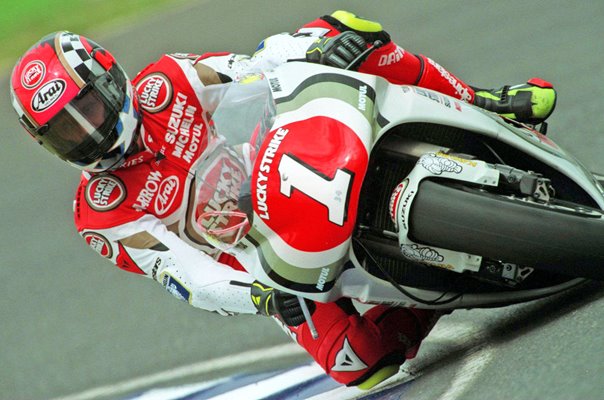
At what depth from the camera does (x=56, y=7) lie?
33.8 feet

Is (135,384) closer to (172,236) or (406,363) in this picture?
(172,236)

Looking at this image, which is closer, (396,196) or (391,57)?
(396,196)

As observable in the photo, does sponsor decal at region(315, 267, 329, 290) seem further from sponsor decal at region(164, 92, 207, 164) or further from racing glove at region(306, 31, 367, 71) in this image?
sponsor decal at region(164, 92, 207, 164)

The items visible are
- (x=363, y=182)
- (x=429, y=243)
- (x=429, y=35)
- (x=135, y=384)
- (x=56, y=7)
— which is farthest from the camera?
(x=56, y=7)

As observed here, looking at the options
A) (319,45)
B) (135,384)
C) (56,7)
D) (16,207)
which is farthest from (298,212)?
(56,7)

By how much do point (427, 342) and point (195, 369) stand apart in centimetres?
127

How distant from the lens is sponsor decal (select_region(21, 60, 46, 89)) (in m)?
3.85

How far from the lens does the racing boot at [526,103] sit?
13.3ft

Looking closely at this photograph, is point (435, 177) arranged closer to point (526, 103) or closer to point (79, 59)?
point (526, 103)

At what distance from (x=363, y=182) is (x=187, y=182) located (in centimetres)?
132

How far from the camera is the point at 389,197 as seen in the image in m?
3.13

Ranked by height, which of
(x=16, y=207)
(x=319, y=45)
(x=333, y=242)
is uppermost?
(x=319, y=45)

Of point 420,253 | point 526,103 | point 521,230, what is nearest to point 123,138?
point 420,253

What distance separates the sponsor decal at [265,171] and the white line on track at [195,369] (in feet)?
5.70
